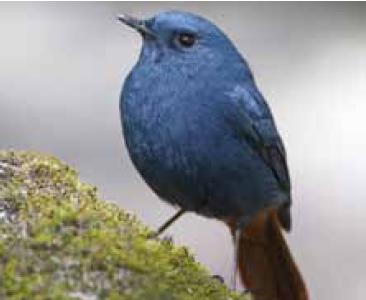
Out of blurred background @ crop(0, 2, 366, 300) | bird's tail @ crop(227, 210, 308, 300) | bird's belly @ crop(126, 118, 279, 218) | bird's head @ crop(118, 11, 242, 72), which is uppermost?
bird's head @ crop(118, 11, 242, 72)

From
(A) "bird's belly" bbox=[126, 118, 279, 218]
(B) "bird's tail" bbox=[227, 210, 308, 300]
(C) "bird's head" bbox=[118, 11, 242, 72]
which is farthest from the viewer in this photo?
(B) "bird's tail" bbox=[227, 210, 308, 300]

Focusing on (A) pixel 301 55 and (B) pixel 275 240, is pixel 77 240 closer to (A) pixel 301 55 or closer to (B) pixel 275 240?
(B) pixel 275 240

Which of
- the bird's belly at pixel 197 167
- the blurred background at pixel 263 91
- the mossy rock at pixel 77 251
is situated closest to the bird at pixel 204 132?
the bird's belly at pixel 197 167

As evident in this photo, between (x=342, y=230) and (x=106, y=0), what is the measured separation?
2.26 metres

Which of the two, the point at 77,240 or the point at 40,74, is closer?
the point at 77,240

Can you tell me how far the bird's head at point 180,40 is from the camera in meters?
4.51

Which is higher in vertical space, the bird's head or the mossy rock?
the bird's head

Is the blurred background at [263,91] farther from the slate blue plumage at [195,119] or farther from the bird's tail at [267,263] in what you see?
the slate blue plumage at [195,119]

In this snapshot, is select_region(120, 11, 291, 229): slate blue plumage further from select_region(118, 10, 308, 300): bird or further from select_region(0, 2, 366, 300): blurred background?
select_region(0, 2, 366, 300): blurred background

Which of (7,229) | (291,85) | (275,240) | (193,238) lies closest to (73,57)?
(291,85)

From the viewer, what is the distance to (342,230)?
7.60 metres

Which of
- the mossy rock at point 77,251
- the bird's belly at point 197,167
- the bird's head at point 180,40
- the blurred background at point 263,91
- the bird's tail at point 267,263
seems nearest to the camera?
the mossy rock at point 77,251

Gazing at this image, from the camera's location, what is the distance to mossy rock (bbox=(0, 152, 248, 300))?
3.54 metres

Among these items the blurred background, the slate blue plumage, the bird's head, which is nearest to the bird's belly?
the slate blue plumage
